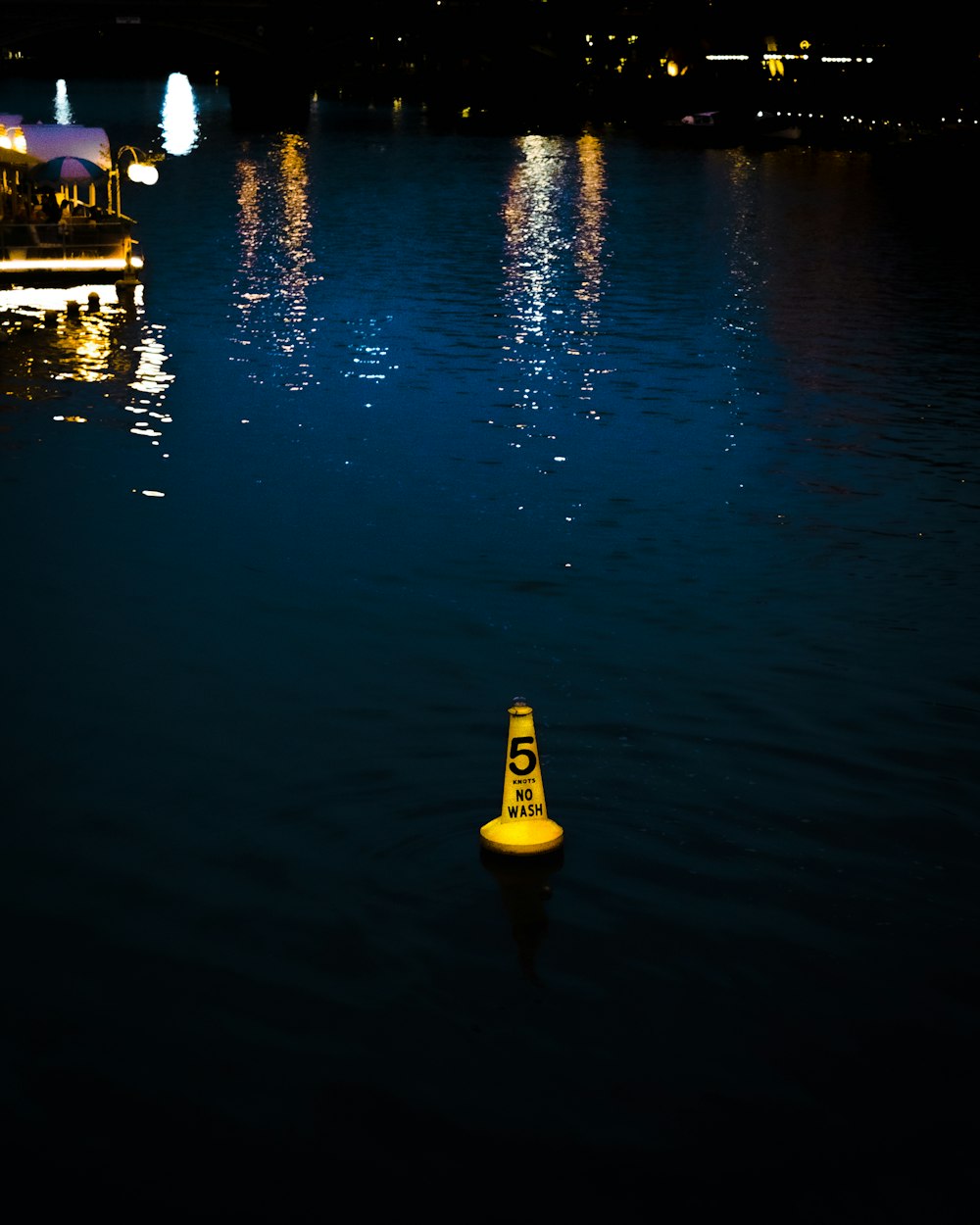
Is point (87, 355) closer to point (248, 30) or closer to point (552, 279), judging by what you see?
point (552, 279)

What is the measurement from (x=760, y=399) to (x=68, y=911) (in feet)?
77.2

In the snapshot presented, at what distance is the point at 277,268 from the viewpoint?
58.3m

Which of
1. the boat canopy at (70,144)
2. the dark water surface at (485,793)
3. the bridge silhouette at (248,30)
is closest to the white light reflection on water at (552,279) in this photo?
the dark water surface at (485,793)

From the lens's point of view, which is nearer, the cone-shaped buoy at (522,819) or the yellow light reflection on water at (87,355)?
the cone-shaped buoy at (522,819)

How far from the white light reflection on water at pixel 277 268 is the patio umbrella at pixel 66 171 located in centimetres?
473

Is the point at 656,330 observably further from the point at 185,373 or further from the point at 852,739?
the point at 852,739

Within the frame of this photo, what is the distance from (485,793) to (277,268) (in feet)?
150

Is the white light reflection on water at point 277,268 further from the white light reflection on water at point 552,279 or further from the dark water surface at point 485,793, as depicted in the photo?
the white light reflection on water at point 552,279

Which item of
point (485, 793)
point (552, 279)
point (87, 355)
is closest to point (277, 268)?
point (552, 279)

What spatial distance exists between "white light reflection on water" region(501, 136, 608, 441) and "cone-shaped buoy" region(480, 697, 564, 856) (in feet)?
62.2

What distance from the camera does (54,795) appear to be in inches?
571

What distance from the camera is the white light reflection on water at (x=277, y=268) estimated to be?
134ft

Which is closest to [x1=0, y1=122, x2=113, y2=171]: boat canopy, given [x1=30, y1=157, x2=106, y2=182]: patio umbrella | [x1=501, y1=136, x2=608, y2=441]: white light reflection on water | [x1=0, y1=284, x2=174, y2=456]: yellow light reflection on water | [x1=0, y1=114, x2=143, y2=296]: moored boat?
[x1=0, y1=114, x2=143, y2=296]: moored boat

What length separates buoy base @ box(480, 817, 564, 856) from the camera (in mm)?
13008
